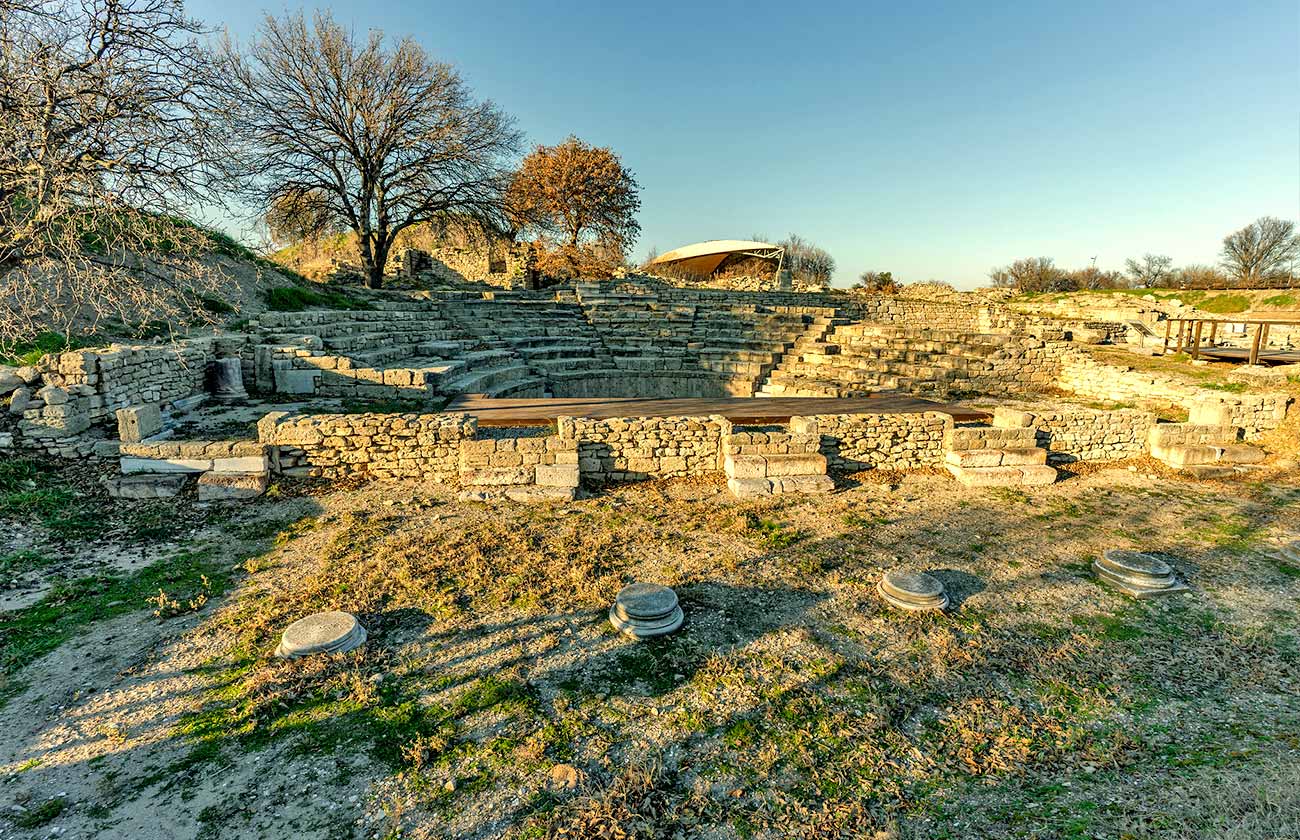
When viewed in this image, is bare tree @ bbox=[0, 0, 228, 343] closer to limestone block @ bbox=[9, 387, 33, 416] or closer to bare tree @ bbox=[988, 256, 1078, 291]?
limestone block @ bbox=[9, 387, 33, 416]

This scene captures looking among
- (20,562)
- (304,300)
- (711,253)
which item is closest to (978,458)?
(20,562)

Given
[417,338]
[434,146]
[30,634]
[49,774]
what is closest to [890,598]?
[49,774]

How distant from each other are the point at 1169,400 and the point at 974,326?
818cm

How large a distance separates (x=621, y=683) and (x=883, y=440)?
6877 millimetres

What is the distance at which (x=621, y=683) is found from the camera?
13.7ft

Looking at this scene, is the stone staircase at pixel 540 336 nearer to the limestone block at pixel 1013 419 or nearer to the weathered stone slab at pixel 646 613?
the weathered stone slab at pixel 646 613

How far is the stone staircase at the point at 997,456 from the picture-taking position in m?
9.02

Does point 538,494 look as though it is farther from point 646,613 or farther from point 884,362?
point 884,362

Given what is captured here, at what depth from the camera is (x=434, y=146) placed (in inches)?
791

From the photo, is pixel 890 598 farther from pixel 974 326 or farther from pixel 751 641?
pixel 974 326

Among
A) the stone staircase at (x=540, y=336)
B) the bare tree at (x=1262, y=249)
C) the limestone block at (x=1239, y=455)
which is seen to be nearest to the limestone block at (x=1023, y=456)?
the limestone block at (x=1239, y=455)

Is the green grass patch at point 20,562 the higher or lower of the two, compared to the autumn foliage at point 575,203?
lower

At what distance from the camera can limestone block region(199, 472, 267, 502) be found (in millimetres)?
7234

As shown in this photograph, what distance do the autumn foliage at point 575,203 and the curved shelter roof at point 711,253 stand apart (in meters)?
8.79
